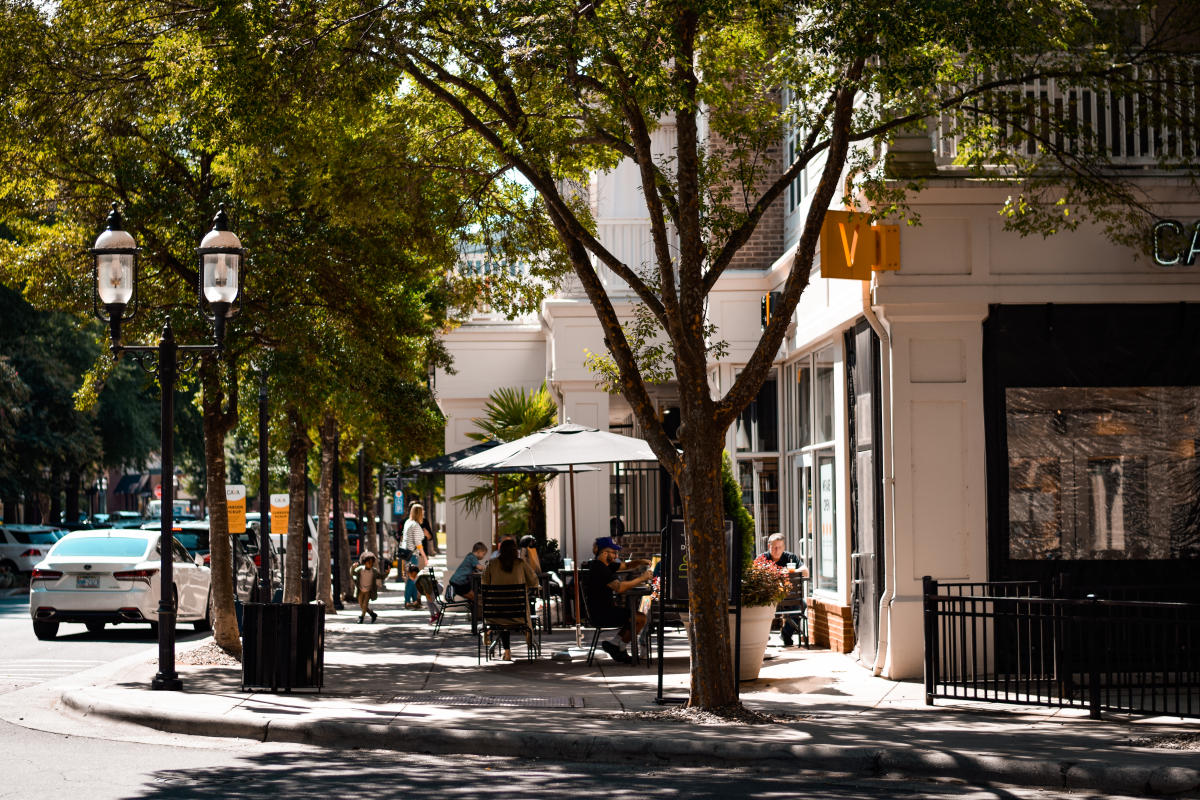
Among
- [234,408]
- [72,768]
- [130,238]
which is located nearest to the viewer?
[72,768]

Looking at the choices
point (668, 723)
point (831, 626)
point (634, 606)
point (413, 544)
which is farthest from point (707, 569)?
point (413, 544)

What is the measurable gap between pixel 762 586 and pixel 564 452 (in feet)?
12.6

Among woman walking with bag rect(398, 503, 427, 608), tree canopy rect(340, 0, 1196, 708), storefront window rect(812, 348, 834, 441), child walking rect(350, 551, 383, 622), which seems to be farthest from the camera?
woman walking with bag rect(398, 503, 427, 608)

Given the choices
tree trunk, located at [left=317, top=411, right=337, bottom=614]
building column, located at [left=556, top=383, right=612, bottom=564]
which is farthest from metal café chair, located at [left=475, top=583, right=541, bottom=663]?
tree trunk, located at [left=317, top=411, right=337, bottom=614]

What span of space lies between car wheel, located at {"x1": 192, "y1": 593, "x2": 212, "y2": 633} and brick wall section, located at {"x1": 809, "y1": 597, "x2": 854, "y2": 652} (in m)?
10.1

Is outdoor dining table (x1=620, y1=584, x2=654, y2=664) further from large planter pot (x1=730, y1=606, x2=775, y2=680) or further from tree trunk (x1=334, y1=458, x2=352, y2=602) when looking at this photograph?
tree trunk (x1=334, y1=458, x2=352, y2=602)

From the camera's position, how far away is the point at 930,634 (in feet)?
39.8

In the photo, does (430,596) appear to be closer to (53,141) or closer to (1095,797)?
(53,141)

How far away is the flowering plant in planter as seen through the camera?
14297 mm

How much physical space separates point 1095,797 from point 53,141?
1213 cm

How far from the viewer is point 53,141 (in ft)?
50.1

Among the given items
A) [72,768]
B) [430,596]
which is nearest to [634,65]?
[72,768]

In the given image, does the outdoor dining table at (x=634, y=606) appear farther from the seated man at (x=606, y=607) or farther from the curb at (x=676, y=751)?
the curb at (x=676, y=751)

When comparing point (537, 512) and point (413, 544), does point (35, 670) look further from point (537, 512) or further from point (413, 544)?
point (413, 544)
